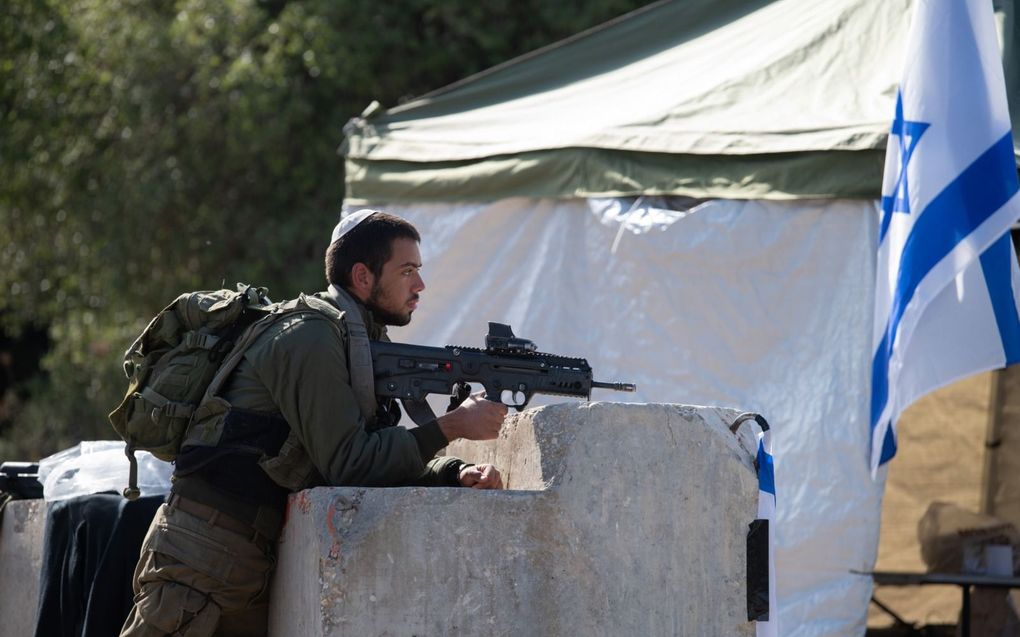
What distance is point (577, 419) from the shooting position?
3.35 metres

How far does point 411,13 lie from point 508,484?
677 centimetres

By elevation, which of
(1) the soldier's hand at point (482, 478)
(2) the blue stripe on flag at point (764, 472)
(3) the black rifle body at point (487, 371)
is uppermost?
(3) the black rifle body at point (487, 371)

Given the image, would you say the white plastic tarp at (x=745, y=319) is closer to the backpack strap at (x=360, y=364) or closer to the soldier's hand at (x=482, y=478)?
the soldier's hand at (x=482, y=478)

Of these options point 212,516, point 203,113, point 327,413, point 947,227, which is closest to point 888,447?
point 947,227

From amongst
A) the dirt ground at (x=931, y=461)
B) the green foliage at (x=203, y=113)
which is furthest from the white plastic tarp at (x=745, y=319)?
the green foliage at (x=203, y=113)

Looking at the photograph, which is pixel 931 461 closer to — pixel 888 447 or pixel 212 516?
pixel 888 447

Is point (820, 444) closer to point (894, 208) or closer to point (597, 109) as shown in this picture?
point (894, 208)

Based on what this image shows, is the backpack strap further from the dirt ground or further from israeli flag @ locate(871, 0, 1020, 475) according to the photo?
the dirt ground

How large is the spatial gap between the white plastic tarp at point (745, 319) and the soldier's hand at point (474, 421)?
6.65 feet

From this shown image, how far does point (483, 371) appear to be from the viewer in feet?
11.8

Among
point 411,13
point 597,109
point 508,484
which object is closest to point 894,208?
point 597,109

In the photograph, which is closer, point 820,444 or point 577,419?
point 577,419

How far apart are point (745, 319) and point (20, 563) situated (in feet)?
9.37

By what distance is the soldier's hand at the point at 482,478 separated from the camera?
3482mm
